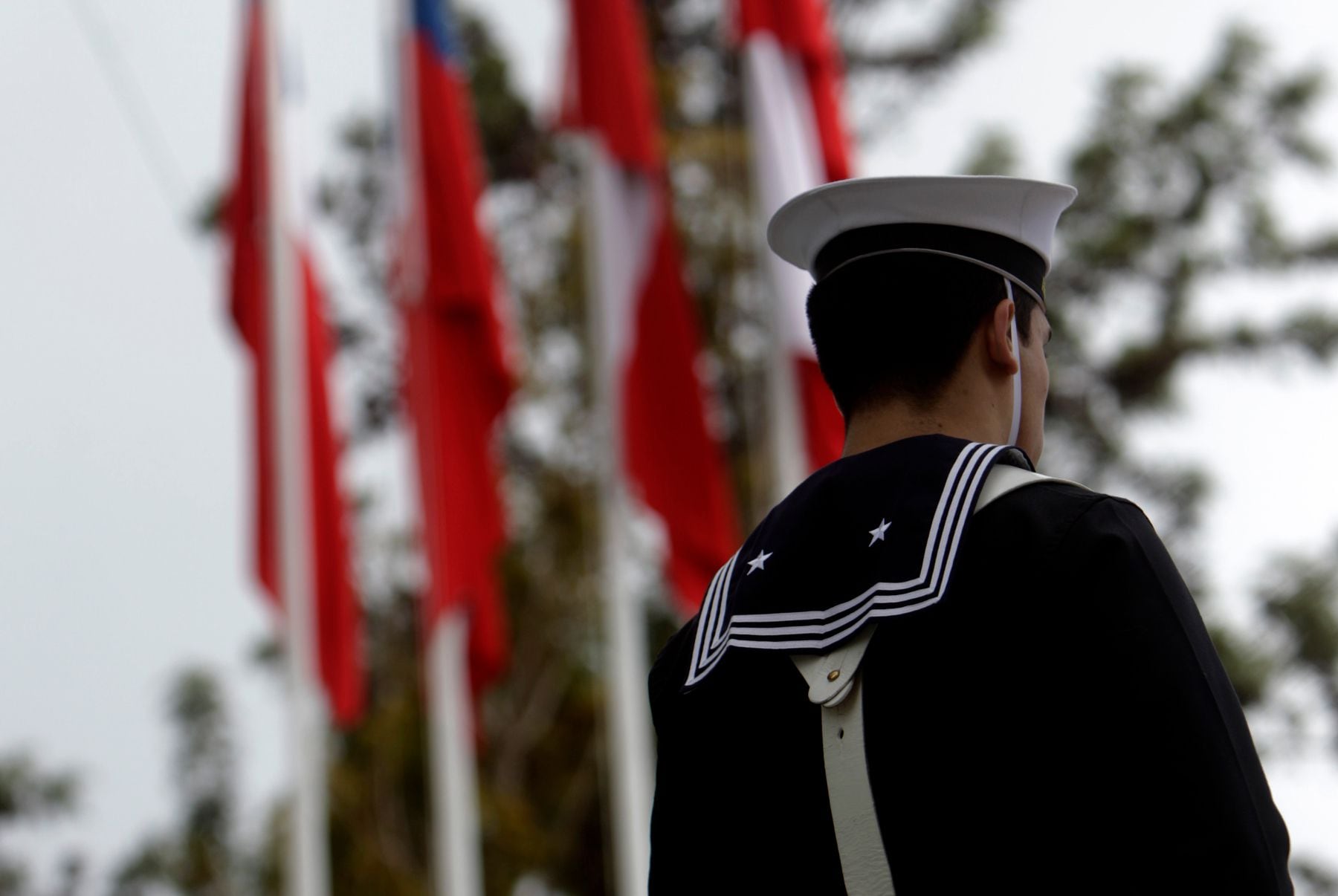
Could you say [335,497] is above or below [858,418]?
above

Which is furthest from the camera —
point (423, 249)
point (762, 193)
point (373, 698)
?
point (373, 698)

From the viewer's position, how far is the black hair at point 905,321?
1.61m

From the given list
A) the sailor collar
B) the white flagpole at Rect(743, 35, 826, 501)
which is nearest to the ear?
the sailor collar

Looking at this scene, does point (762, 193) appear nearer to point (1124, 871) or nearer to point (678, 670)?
point (678, 670)

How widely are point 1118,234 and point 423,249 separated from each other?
7.74m

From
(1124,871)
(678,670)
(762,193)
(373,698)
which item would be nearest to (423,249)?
(762,193)

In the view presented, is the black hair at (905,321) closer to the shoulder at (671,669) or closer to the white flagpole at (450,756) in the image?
the shoulder at (671,669)

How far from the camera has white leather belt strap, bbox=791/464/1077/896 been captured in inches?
56.8

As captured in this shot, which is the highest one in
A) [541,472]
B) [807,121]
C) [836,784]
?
[541,472]

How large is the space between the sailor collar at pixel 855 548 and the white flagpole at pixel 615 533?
5.95 meters

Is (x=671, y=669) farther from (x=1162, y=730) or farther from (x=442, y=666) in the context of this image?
(x=442, y=666)

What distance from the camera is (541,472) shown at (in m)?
15.8

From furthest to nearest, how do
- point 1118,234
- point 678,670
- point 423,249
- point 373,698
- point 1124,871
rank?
point 373,698
point 1118,234
point 423,249
point 678,670
point 1124,871

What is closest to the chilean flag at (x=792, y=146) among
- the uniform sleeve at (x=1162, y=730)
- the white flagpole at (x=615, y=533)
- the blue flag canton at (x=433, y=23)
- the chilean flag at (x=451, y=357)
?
the white flagpole at (x=615, y=533)
